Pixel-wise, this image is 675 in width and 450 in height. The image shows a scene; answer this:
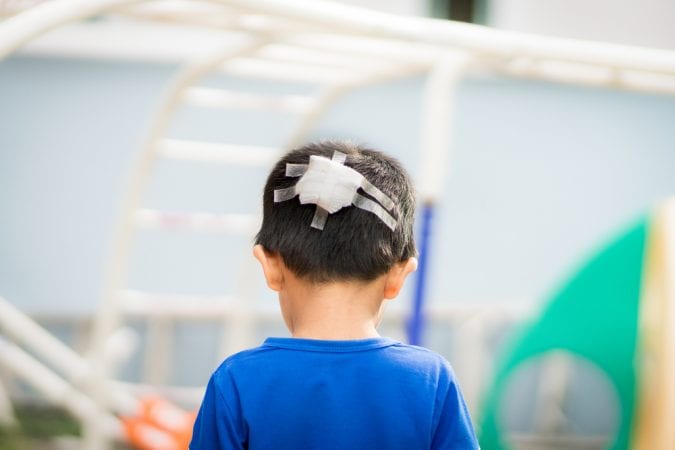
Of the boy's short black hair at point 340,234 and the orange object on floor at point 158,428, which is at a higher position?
the boy's short black hair at point 340,234

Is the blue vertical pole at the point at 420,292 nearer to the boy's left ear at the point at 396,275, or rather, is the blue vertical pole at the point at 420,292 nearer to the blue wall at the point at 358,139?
the boy's left ear at the point at 396,275

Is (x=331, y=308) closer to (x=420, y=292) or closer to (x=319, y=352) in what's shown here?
(x=319, y=352)

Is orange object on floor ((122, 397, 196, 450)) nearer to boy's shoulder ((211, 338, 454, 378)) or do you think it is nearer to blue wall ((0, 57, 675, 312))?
blue wall ((0, 57, 675, 312))

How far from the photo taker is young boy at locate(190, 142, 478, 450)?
105 centimetres

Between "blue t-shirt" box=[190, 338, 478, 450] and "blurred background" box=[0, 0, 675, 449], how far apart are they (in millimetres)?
2865

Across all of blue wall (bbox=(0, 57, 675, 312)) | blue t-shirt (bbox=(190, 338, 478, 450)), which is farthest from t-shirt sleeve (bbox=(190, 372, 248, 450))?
blue wall (bbox=(0, 57, 675, 312))

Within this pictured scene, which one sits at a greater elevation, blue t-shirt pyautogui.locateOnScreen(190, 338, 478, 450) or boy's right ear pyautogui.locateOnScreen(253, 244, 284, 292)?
boy's right ear pyautogui.locateOnScreen(253, 244, 284, 292)

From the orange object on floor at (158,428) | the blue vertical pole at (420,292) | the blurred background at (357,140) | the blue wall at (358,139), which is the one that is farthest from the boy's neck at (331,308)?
the blue wall at (358,139)

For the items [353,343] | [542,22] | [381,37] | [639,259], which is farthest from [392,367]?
[542,22]

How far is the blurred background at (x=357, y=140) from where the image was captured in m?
4.04

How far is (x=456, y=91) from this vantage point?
162 inches

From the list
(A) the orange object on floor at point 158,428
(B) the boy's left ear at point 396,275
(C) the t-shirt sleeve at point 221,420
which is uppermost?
(B) the boy's left ear at point 396,275

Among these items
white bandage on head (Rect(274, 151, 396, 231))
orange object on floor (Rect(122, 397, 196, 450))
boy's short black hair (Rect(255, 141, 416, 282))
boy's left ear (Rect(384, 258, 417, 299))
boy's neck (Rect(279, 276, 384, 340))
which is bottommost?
orange object on floor (Rect(122, 397, 196, 450))

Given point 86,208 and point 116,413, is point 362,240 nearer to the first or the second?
point 116,413
